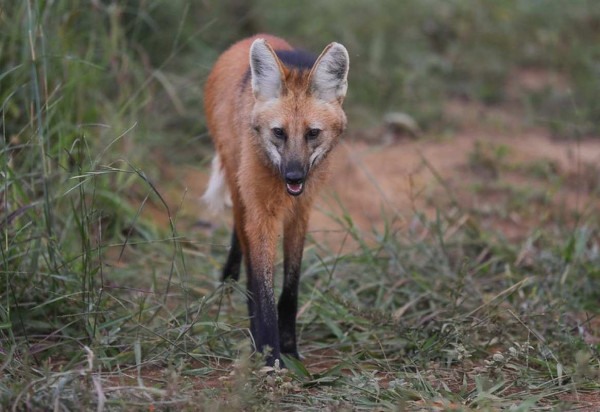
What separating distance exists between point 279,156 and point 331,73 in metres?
0.45

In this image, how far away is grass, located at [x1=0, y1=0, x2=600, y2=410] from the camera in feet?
11.8

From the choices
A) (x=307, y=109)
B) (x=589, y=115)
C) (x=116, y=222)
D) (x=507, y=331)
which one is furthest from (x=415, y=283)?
(x=589, y=115)

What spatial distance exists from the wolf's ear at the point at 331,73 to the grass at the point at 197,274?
1.00 feet

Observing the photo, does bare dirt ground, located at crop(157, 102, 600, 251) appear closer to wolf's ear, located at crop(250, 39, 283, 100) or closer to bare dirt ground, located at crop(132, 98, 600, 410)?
bare dirt ground, located at crop(132, 98, 600, 410)

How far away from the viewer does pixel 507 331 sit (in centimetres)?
437

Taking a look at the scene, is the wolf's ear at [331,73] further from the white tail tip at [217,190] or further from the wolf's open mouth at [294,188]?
the white tail tip at [217,190]

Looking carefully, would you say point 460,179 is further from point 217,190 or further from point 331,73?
point 331,73

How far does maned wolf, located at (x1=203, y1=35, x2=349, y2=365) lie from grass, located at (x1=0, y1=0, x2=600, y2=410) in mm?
167

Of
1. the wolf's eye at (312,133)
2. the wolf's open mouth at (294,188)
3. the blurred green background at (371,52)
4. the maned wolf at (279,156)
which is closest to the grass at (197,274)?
the blurred green background at (371,52)

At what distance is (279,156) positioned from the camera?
3.99 meters

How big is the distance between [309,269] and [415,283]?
597mm

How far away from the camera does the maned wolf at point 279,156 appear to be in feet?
13.1

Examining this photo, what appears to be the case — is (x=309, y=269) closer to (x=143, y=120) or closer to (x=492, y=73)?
(x=143, y=120)

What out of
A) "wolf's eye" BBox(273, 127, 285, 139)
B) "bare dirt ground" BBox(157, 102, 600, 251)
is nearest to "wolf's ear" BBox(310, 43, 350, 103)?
"wolf's eye" BBox(273, 127, 285, 139)
